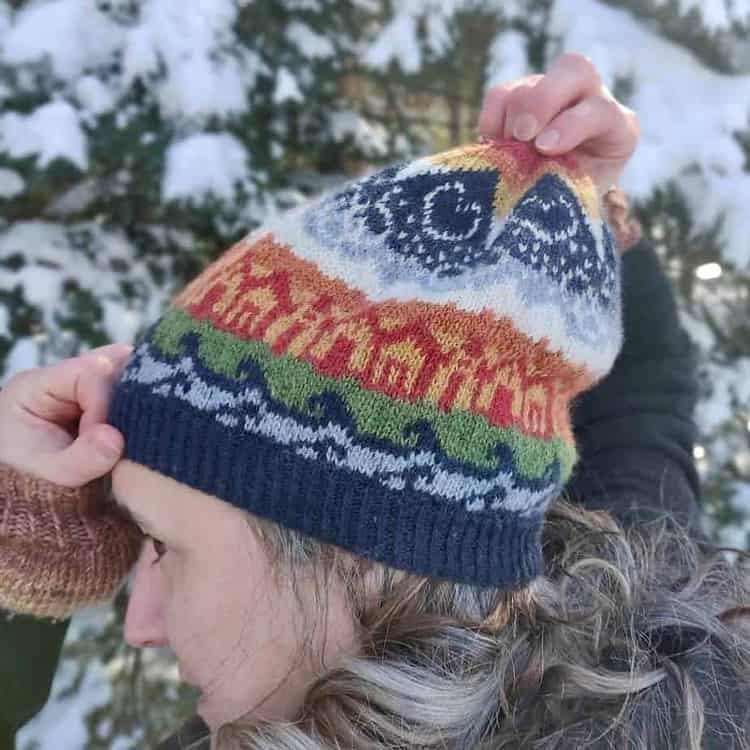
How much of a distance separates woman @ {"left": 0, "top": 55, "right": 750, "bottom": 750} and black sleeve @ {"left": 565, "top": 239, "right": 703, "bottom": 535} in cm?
34

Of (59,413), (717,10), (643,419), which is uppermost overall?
(717,10)

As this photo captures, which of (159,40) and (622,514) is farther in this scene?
(159,40)

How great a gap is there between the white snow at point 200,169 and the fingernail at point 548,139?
781 mm

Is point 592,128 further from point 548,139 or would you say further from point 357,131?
point 357,131

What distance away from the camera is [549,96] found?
3.15ft

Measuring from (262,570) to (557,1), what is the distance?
1598 mm

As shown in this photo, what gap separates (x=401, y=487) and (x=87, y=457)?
0.38 meters

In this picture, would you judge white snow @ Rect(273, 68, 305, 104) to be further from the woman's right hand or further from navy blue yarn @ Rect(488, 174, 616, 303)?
navy blue yarn @ Rect(488, 174, 616, 303)

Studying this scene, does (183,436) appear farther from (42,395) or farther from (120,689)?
(120,689)

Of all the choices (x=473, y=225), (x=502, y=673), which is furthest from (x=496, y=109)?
(x=502, y=673)

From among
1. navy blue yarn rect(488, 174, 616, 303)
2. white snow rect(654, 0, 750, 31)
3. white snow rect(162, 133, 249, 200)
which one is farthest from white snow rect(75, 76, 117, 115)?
white snow rect(654, 0, 750, 31)

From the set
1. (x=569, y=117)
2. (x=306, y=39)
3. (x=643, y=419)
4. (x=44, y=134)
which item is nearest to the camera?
(x=569, y=117)

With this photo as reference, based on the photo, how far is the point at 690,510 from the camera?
127 cm

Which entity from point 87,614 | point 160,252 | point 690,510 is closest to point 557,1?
point 160,252
